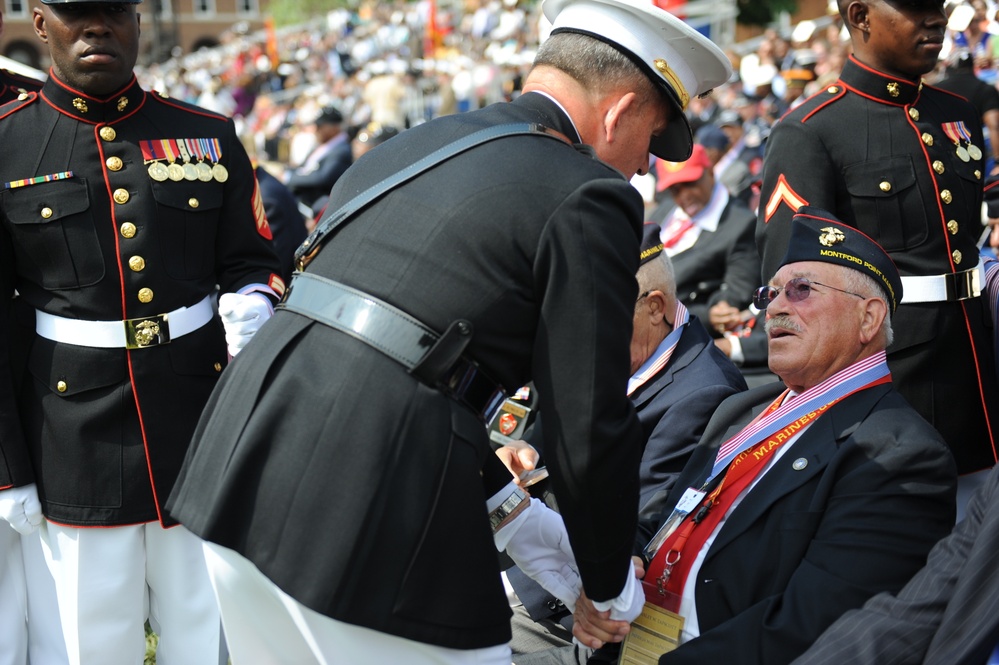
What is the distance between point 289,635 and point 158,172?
5.14 feet

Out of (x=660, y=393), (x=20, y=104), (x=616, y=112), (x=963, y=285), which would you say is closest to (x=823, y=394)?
(x=660, y=393)

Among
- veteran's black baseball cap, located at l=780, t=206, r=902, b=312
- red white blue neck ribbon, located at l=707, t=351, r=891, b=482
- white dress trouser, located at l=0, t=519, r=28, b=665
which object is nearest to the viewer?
red white blue neck ribbon, located at l=707, t=351, r=891, b=482

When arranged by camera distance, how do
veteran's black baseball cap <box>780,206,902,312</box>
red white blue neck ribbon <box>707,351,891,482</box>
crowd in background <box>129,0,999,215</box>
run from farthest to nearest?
crowd in background <box>129,0,999,215</box> → veteran's black baseball cap <box>780,206,902,312</box> → red white blue neck ribbon <box>707,351,891,482</box>

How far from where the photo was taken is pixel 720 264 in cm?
623

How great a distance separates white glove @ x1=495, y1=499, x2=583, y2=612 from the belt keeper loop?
1.92 feet

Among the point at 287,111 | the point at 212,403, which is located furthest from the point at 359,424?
the point at 287,111

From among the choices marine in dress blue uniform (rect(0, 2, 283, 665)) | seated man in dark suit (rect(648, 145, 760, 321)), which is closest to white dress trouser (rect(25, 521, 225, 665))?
marine in dress blue uniform (rect(0, 2, 283, 665))

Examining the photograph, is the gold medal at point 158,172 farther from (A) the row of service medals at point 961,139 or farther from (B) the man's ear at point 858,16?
(A) the row of service medals at point 961,139

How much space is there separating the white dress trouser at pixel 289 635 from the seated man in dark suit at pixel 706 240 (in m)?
3.99

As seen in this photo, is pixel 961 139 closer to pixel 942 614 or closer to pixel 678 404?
pixel 678 404

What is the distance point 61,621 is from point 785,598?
6.66 ft

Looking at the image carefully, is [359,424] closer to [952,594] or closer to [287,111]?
[952,594]

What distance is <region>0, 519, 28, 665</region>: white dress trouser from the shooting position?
335 cm

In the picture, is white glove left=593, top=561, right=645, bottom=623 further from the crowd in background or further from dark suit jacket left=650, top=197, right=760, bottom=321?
dark suit jacket left=650, top=197, right=760, bottom=321
